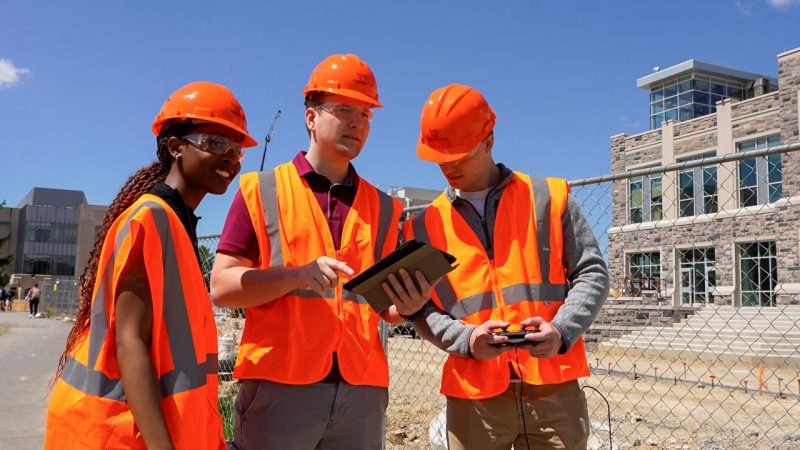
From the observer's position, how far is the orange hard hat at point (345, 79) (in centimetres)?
268

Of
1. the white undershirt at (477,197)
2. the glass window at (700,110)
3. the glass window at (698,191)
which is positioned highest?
the glass window at (700,110)

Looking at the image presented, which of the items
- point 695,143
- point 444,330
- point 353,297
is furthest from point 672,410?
point 695,143

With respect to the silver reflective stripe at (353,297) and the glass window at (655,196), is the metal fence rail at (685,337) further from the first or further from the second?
the silver reflective stripe at (353,297)

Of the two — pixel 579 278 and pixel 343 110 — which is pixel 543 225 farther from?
pixel 343 110

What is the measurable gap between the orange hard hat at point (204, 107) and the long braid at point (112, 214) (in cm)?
9

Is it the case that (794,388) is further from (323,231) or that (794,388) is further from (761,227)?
(323,231)

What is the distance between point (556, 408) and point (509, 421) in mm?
191

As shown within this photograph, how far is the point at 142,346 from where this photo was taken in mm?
1781

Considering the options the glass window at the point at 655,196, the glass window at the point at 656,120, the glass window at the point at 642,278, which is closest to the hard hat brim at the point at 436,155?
the glass window at the point at 655,196

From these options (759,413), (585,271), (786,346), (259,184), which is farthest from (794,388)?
(259,184)

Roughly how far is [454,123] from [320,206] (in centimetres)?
67

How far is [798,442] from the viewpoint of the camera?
7.74 meters

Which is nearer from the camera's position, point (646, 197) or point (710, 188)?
point (646, 197)

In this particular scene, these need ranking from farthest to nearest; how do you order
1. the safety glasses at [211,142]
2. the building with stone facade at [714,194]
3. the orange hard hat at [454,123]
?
the building with stone facade at [714,194] < the orange hard hat at [454,123] < the safety glasses at [211,142]
